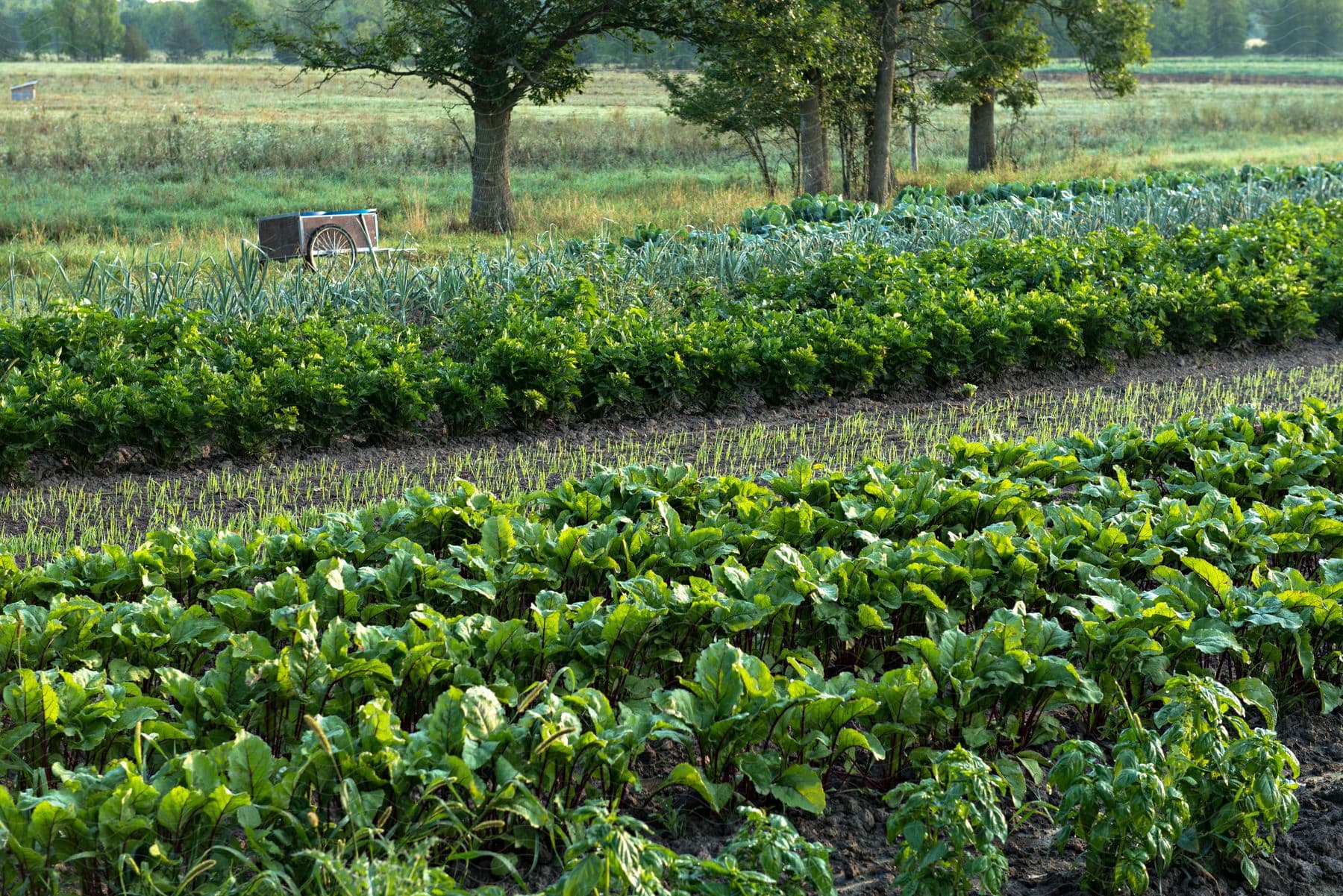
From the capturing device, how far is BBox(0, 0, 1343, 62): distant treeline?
84125 millimetres

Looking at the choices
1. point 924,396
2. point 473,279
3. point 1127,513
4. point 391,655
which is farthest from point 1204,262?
point 391,655

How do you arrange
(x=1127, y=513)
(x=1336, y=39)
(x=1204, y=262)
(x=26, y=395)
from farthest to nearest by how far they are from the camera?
1. (x=1336, y=39)
2. (x=1204, y=262)
3. (x=26, y=395)
4. (x=1127, y=513)

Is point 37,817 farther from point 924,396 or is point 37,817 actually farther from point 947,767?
point 924,396

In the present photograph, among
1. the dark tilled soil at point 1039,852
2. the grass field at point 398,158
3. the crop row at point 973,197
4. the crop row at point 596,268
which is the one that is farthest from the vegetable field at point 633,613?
the grass field at point 398,158

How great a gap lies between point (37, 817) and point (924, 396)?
6842 millimetres

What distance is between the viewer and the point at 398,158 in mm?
27781

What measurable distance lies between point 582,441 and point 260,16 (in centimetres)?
7870

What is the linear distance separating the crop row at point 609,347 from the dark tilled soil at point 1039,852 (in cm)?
435

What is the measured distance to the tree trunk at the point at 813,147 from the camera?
747 inches

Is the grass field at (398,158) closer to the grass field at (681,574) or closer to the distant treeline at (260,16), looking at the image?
the grass field at (681,574)

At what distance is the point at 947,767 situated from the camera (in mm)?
3045

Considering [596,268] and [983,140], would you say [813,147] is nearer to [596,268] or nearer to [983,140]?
[983,140]

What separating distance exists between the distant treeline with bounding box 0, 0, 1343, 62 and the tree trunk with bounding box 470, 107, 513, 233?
5624 cm

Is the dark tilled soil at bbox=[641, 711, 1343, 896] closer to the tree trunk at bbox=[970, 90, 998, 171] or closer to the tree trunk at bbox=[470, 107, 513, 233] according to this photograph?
the tree trunk at bbox=[470, 107, 513, 233]
